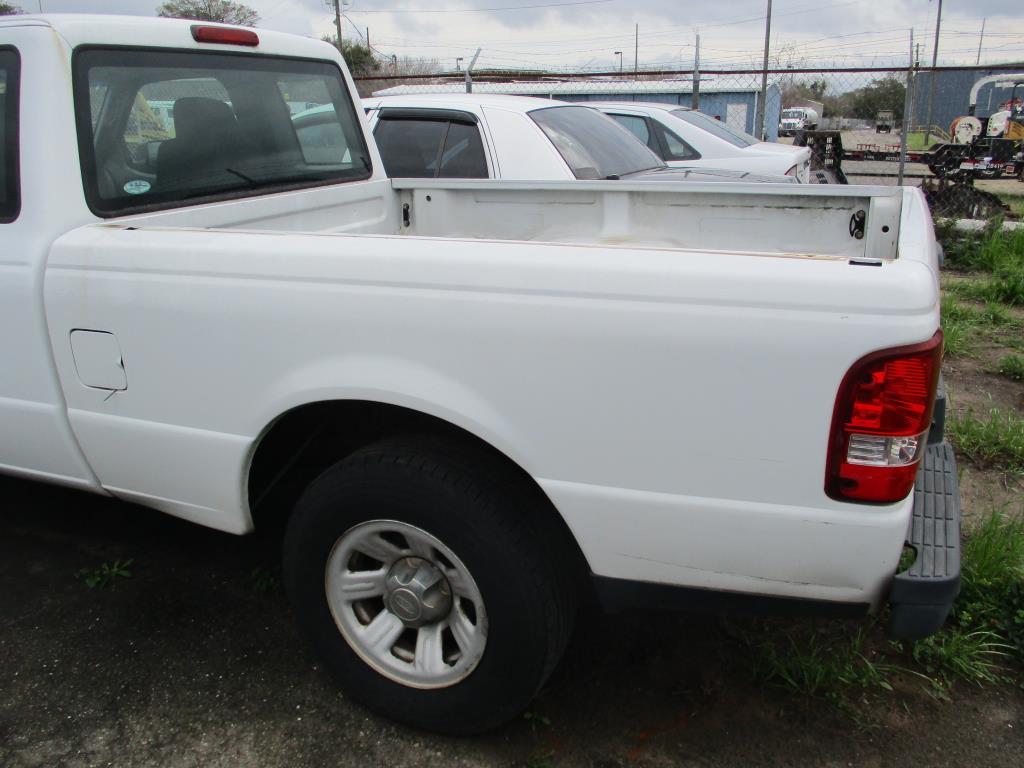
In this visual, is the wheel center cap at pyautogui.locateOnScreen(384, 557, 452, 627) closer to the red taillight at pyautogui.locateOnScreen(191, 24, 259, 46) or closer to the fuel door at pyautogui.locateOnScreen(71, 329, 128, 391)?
the fuel door at pyautogui.locateOnScreen(71, 329, 128, 391)

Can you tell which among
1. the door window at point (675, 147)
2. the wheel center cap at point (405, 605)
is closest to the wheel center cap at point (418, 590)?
the wheel center cap at point (405, 605)

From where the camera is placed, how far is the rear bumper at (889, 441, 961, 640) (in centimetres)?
191

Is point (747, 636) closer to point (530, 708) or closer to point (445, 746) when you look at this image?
point (530, 708)

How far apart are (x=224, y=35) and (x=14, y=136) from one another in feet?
2.88

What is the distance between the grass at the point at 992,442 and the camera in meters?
3.99

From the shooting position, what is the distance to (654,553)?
2020mm

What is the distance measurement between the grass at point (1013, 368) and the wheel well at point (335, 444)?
3.97 metres

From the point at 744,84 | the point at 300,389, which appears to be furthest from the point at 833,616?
the point at 744,84

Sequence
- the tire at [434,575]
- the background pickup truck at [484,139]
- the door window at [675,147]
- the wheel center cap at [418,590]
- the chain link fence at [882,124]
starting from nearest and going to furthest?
the tire at [434,575] < the wheel center cap at [418,590] < the background pickup truck at [484,139] < the door window at [675,147] < the chain link fence at [882,124]

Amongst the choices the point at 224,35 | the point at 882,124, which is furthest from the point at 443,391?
the point at 882,124

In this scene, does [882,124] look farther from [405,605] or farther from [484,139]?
[405,605]

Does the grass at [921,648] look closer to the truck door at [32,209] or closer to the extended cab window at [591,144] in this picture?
the truck door at [32,209]

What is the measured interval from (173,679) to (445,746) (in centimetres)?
92

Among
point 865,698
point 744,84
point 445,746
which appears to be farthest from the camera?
point 744,84
